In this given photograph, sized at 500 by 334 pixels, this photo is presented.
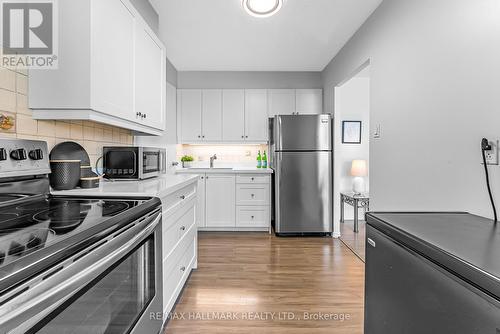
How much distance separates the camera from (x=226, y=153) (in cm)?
448

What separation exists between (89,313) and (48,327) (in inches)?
7.2

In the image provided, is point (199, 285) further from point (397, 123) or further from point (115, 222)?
point (397, 123)

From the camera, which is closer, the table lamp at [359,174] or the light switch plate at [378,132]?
the light switch plate at [378,132]

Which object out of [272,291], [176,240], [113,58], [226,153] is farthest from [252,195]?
[113,58]

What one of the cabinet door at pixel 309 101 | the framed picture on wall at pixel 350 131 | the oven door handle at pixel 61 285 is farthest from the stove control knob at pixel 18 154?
the framed picture on wall at pixel 350 131

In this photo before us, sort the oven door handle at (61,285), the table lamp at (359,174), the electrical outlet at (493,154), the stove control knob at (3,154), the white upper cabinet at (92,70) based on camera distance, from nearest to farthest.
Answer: the oven door handle at (61,285)
the stove control knob at (3,154)
the electrical outlet at (493,154)
the white upper cabinet at (92,70)
the table lamp at (359,174)

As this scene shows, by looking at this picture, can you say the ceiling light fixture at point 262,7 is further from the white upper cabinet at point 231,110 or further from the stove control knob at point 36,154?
the white upper cabinet at point 231,110

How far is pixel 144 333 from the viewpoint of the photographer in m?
1.26

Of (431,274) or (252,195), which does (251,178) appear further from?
(431,274)

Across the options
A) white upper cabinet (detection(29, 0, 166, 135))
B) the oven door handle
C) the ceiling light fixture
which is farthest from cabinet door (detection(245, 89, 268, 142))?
the oven door handle

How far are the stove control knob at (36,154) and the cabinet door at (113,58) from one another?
352mm

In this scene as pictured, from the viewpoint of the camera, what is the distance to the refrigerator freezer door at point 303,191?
3.79 meters

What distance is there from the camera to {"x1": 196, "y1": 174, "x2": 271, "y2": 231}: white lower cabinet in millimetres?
3979

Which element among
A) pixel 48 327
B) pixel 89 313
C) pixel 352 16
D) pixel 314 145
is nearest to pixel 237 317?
pixel 89 313
